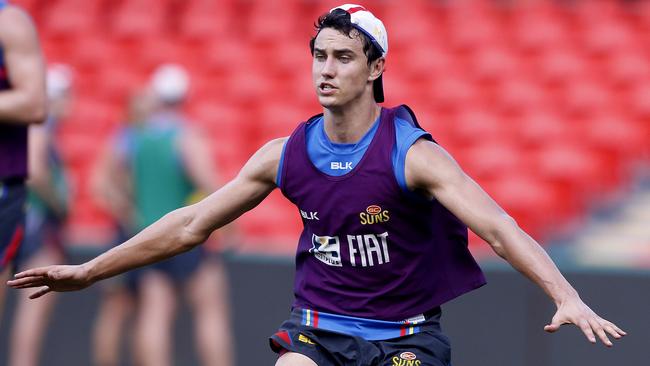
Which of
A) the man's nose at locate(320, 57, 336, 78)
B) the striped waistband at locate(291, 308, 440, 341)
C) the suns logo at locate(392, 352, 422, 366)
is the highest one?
the man's nose at locate(320, 57, 336, 78)

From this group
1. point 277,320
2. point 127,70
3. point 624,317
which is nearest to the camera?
point 624,317

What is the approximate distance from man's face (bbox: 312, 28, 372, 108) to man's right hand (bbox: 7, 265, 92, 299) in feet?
4.18

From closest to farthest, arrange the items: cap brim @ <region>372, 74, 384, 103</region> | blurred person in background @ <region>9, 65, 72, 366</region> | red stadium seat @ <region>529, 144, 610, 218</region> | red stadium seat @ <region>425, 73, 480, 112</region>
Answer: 1. cap brim @ <region>372, 74, 384, 103</region>
2. blurred person in background @ <region>9, 65, 72, 366</region>
3. red stadium seat @ <region>529, 144, 610, 218</region>
4. red stadium seat @ <region>425, 73, 480, 112</region>

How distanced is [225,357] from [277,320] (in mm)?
627

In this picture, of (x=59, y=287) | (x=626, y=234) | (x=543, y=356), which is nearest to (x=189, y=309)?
(x=543, y=356)

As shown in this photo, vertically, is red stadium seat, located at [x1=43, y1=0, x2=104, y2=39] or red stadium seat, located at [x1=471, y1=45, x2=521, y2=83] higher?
red stadium seat, located at [x1=43, y1=0, x2=104, y2=39]

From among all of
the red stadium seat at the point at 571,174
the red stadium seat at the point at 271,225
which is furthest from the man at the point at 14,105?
the red stadium seat at the point at 571,174

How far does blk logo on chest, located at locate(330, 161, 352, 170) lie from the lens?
5.20 meters

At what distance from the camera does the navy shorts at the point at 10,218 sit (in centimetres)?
587

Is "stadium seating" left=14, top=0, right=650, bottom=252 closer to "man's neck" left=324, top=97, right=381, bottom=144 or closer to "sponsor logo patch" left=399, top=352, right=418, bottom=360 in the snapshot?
"man's neck" left=324, top=97, right=381, bottom=144

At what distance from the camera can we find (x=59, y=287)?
5348mm

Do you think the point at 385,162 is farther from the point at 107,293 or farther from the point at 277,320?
the point at 107,293

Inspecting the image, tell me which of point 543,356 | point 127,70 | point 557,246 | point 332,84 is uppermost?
point 127,70

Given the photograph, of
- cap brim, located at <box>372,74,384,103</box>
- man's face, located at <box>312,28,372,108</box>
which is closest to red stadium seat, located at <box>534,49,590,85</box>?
cap brim, located at <box>372,74,384,103</box>
